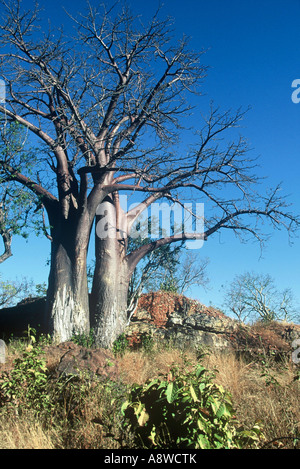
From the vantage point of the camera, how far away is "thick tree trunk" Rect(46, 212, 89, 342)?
8977mm

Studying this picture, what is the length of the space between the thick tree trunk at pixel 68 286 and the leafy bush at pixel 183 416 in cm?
598

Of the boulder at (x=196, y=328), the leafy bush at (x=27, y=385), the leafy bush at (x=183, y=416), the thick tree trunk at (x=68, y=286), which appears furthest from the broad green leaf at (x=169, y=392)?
the thick tree trunk at (x=68, y=286)

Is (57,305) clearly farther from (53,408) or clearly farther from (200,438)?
(200,438)

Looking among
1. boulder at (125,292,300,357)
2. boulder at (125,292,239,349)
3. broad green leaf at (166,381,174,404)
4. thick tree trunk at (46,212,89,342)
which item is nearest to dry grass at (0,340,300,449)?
broad green leaf at (166,381,174,404)

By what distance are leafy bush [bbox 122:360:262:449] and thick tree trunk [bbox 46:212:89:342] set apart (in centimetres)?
598

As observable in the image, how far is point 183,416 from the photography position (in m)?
2.95

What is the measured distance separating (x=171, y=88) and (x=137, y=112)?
1.03m

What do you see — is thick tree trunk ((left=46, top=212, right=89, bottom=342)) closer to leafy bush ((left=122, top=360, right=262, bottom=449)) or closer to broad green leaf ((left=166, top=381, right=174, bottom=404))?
leafy bush ((left=122, top=360, right=262, bottom=449))

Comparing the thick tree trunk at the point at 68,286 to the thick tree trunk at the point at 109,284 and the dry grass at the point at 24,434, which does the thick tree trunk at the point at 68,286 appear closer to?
the thick tree trunk at the point at 109,284

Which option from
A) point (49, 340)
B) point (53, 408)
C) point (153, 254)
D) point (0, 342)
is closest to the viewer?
point (53, 408)

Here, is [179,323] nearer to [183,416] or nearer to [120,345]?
[120,345]
